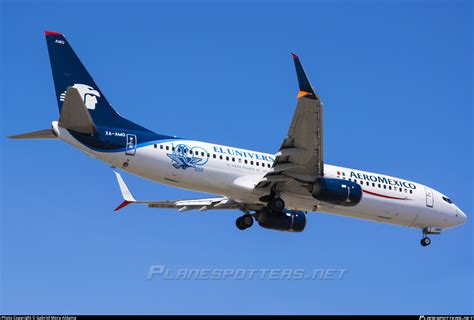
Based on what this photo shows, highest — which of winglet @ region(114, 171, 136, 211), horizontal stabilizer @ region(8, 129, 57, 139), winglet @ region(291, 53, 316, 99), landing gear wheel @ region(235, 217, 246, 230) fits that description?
winglet @ region(291, 53, 316, 99)

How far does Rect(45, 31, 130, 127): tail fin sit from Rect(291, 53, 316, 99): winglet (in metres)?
8.25

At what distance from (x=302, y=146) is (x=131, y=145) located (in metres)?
7.27

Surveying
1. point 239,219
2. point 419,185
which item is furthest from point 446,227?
point 239,219

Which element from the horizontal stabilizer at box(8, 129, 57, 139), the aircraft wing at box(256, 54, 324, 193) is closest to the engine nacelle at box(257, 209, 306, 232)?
the aircraft wing at box(256, 54, 324, 193)

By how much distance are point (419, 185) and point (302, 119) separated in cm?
1175

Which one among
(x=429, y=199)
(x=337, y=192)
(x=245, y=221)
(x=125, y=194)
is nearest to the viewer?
(x=337, y=192)

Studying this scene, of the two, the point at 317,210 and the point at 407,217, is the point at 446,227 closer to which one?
the point at 407,217

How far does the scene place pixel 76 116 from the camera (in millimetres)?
33344

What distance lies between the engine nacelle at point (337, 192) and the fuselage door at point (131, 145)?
822cm

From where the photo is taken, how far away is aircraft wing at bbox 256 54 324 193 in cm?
3219

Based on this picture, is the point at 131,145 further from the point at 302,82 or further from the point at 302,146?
the point at 302,82

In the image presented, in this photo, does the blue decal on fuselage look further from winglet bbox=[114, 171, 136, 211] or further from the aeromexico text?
the aeromexico text

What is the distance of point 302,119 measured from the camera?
33125 millimetres

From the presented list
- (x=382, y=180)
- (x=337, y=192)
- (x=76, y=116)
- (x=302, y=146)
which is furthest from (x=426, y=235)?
(x=76, y=116)
